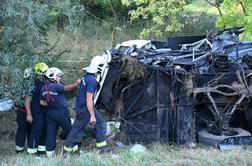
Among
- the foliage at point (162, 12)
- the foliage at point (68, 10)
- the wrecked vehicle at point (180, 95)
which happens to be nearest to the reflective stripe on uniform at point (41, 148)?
the wrecked vehicle at point (180, 95)

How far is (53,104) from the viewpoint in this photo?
847cm

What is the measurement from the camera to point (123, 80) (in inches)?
376

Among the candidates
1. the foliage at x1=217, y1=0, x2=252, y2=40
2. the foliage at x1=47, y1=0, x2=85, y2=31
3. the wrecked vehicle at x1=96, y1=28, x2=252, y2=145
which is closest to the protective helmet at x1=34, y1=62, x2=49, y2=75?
the foliage at x1=47, y1=0, x2=85, y2=31

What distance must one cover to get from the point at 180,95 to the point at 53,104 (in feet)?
8.06

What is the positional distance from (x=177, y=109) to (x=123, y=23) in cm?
1222

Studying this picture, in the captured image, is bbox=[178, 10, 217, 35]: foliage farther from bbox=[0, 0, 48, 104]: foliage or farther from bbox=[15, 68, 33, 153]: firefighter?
bbox=[0, 0, 48, 104]: foliage

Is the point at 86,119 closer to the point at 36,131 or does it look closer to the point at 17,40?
the point at 36,131

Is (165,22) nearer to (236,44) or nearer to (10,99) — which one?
(236,44)

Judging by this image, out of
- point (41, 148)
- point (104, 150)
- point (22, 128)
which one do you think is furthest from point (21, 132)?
point (104, 150)

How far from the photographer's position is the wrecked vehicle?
A: 29.8 feet

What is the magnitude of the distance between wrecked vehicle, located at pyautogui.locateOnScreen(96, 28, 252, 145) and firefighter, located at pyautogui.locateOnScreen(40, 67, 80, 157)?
51.5 inches

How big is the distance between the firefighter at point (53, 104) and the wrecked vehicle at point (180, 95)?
1.31m

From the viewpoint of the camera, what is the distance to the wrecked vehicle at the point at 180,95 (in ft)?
29.8

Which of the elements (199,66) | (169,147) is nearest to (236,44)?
(199,66)
